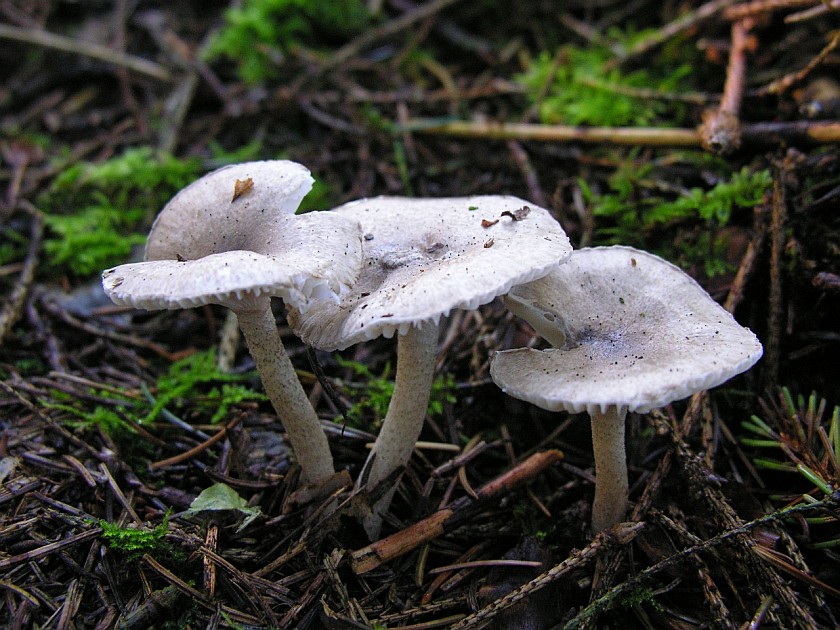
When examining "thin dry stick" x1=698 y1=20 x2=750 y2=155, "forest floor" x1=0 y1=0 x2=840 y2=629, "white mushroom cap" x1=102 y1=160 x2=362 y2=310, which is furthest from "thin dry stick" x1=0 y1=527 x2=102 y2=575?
"thin dry stick" x1=698 y1=20 x2=750 y2=155

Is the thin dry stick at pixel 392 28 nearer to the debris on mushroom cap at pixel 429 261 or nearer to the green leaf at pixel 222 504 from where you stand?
the debris on mushroom cap at pixel 429 261

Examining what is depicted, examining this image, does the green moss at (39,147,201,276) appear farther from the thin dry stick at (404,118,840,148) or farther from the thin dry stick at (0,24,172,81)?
the thin dry stick at (404,118,840,148)

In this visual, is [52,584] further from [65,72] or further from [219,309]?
[65,72]

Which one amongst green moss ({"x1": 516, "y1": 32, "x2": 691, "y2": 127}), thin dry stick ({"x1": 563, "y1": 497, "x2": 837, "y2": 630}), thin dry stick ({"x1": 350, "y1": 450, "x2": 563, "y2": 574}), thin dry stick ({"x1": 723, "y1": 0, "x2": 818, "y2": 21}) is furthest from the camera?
green moss ({"x1": 516, "y1": 32, "x2": 691, "y2": 127})

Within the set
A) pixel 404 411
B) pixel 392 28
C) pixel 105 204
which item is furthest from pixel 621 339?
pixel 392 28

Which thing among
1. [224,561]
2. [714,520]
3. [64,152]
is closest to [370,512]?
[224,561]

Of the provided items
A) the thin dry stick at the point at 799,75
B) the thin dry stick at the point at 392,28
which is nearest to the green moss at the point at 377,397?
the thin dry stick at the point at 799,75
